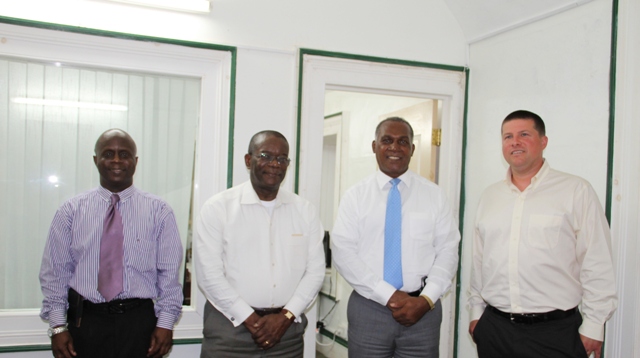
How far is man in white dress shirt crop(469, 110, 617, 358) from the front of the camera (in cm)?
219

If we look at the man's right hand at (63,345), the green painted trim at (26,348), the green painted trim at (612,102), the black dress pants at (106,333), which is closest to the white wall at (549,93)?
the green painted trim at (612,102)

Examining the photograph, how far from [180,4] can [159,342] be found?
5.76ft

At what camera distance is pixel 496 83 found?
127 inches

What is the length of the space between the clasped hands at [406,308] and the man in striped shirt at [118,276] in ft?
3.17

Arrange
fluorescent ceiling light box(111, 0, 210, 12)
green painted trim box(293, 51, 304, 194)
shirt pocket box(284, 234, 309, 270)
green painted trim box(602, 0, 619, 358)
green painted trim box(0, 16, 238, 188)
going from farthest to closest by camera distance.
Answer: green painted trim box(293, 51, 304, 194) → fluorescent ceiling light box(111, 0, 210, 12) → green painted trim box(0, 16, 238, 188) → green painted trim box(602, 0, 619, 358) → shirt pocket box(284, 234, 309, 270)

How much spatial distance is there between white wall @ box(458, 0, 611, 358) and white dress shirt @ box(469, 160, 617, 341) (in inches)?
15.9

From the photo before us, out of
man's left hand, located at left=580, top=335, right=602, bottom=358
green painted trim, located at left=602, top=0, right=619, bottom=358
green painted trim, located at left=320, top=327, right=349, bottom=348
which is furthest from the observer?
green painted trim, located at left=320, top=327, right=349, bottom=348

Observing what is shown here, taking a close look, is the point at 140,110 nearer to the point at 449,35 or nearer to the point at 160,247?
the point at 160,247

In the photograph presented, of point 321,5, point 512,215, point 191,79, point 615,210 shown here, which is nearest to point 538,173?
point 512,215

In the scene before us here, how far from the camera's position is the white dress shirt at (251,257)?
2.27 m

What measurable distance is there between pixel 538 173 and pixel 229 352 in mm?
1587

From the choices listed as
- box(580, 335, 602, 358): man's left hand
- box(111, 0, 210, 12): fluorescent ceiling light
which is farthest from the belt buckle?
box(580, 335, 602, 358): man's left hand

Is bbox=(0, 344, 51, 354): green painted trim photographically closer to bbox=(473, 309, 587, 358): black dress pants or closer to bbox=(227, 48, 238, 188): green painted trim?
bbox=(227, 48, 238, 188): green painted trim

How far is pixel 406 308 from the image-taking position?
2316mm
